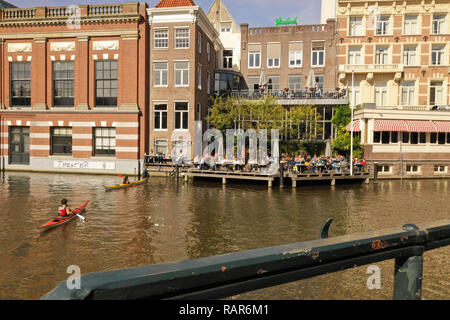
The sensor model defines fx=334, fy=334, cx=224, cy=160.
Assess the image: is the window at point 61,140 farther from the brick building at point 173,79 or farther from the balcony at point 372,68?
the balcony at point 372,68

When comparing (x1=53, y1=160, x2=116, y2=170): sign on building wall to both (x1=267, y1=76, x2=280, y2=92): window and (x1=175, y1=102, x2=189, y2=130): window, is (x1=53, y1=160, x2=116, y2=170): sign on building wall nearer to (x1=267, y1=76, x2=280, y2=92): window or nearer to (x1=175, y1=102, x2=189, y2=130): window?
(x1=175, y1=102, x2=189, y2=130): window

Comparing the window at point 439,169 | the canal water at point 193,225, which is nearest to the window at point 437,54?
the window at point 439,169

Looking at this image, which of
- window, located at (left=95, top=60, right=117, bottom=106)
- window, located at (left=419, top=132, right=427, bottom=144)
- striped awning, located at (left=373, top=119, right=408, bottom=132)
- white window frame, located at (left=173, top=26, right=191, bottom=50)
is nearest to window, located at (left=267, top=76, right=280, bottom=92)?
white window frame, located at (left=173, top=26, right=191, bottom=50)

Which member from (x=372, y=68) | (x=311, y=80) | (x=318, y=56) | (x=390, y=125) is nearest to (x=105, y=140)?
(x=311, y=80)

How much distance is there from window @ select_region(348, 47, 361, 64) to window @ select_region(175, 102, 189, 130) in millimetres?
19590

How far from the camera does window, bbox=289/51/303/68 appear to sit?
39438 mm

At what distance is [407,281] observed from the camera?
2262mm

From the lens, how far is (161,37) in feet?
106

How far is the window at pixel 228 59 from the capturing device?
148 feet

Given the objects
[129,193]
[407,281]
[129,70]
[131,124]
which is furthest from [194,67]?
[407,281]

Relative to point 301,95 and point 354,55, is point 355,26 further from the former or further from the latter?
point 301,95

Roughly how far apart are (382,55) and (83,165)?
3383 centimetres

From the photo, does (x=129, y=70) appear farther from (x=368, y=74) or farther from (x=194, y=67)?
(x=368, y=74)
